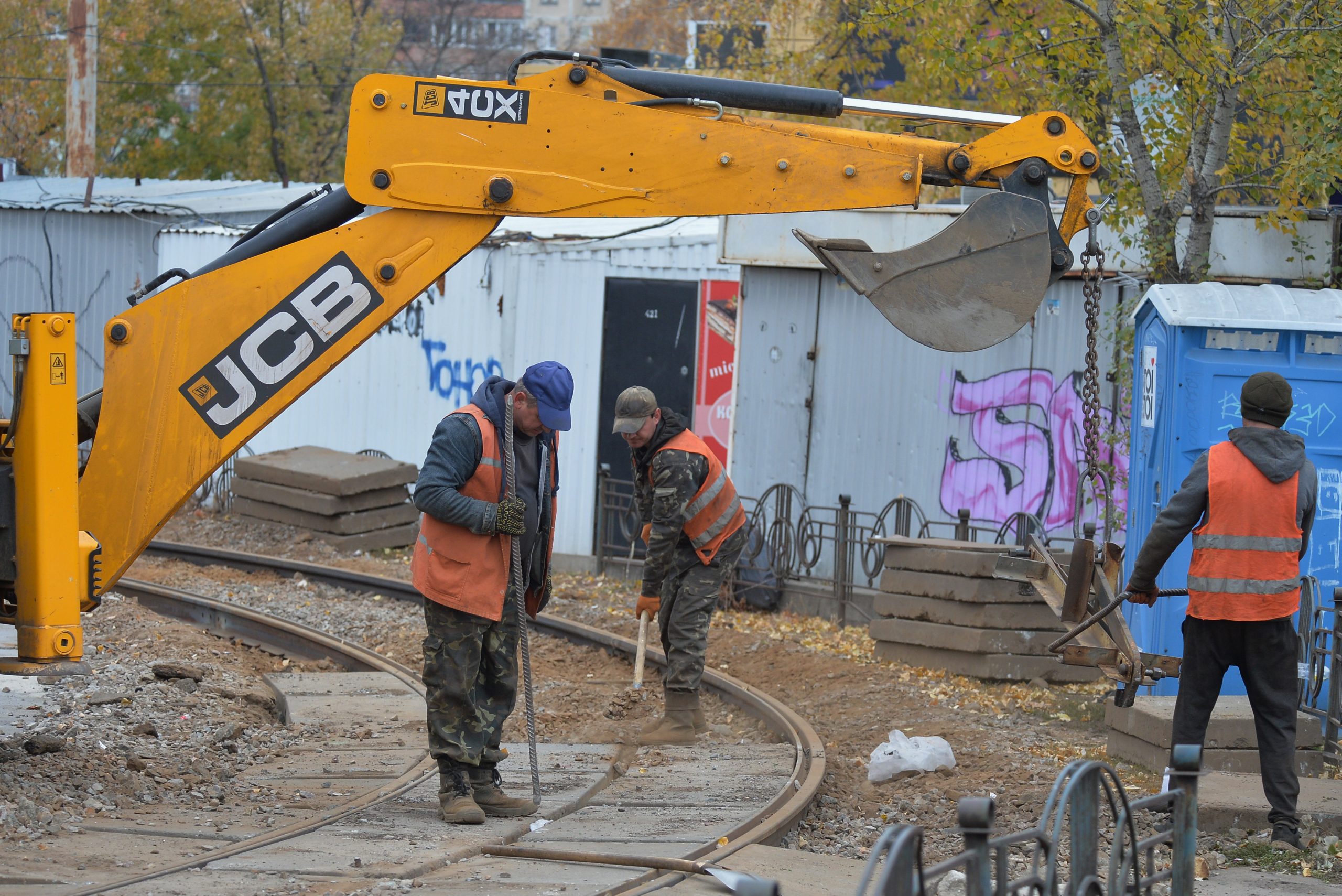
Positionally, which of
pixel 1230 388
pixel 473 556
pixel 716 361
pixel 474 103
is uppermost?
pixel 474 103

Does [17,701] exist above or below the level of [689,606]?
below

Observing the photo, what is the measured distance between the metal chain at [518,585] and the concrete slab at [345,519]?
9.57m

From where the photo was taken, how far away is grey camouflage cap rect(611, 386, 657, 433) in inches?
312

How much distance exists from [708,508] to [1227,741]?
2.98 meters

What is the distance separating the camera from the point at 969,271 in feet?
18.7

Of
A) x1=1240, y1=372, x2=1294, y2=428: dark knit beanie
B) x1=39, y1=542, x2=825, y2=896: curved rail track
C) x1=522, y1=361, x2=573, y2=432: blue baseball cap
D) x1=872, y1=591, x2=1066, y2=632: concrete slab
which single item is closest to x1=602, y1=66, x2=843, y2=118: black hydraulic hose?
x1=522, y1=361, x2=573, y2=432: blue baseball cap

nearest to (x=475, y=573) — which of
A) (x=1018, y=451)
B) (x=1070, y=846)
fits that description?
(x=1070, y=846)

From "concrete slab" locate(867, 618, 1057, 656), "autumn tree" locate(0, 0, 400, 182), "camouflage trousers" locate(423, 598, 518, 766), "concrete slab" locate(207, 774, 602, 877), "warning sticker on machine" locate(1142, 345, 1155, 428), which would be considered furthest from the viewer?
"autumn tree" locate(0, 0, 400, 182)

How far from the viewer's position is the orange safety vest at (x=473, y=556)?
19.9 ft

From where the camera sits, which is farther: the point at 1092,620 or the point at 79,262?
the point at 79,262

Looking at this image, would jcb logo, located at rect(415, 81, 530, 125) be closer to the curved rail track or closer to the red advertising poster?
the curved rail track

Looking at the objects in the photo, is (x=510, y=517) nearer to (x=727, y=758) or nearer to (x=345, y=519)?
(x=727, y=758)

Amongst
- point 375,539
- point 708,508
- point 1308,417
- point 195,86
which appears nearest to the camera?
point 708,508

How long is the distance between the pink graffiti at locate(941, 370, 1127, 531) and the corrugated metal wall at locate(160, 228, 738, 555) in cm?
329
